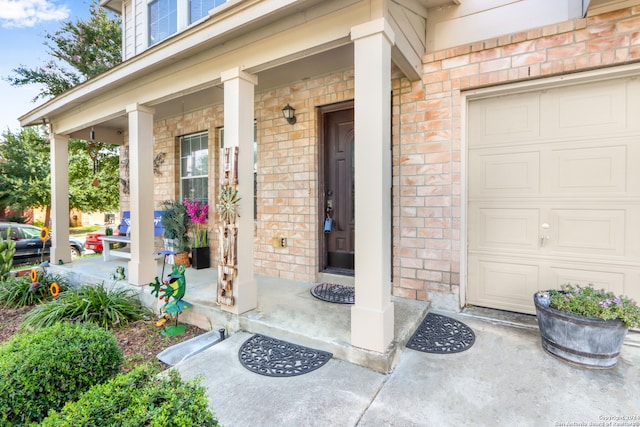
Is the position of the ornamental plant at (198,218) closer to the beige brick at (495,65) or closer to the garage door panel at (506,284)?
the garage door panel at (506,284)

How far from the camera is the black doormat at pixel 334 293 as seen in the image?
11.1 feet

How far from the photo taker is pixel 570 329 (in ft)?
7.33

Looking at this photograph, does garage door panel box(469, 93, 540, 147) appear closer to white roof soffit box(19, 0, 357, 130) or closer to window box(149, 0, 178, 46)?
white roof soffit box(19, 0, 357, 130)

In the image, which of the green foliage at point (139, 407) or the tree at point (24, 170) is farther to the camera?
the tree at point (24, 170)

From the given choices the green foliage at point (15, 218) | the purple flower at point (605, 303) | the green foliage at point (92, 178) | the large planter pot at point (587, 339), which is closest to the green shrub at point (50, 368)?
the large planter pot at point (587, 339)

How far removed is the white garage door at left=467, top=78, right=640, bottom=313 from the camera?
267 centimetres

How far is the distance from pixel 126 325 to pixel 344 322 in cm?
235

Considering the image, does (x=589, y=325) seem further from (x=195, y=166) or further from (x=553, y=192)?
(x=195, y=166)

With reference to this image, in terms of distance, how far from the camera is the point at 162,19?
5.79 metres

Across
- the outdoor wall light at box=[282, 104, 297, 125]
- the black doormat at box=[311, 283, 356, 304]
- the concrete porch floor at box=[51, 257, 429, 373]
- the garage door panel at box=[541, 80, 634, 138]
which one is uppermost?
the outdoor wall light at box=[282, 104, 297, 125]

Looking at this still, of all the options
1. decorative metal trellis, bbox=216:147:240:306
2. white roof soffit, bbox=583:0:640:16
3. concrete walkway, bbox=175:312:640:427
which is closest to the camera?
concrete walkway, bbox=175:312:640:427

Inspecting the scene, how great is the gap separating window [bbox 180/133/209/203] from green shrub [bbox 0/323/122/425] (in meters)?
3.68

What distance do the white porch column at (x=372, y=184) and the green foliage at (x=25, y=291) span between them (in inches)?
181

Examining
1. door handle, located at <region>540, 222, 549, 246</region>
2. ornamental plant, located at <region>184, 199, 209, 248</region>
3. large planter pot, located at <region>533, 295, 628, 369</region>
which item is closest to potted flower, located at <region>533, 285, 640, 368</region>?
large planter pot, located at <region>533, 295, 628, 369</region>
